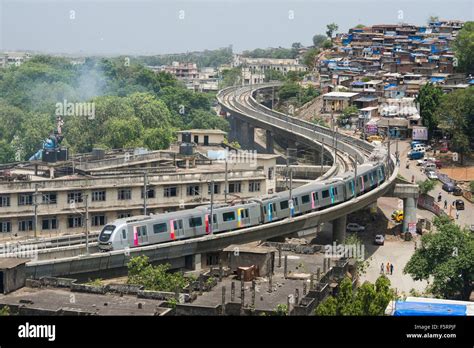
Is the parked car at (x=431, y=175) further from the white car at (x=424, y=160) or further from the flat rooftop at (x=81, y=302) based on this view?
the flat rooftop at (x=81, y=302)

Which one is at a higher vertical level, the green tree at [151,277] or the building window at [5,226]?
the green tree at [151,277]

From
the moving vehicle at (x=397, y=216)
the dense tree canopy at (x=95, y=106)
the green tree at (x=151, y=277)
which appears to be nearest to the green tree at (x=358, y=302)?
the green tree at (x=151, y=277)

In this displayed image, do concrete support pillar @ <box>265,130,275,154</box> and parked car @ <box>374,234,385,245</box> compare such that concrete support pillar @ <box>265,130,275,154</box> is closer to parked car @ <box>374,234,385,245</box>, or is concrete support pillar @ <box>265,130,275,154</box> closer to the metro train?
parked car @ <box>374,234,385,245</box>

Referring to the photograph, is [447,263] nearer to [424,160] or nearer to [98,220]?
[98,220]

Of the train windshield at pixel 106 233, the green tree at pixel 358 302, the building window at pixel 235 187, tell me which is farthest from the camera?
the building window at pixel 235 187

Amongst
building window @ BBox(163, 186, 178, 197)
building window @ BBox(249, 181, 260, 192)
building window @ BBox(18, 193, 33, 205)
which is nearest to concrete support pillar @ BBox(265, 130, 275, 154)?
building window @ BBox(249, 181, 260, 192)
